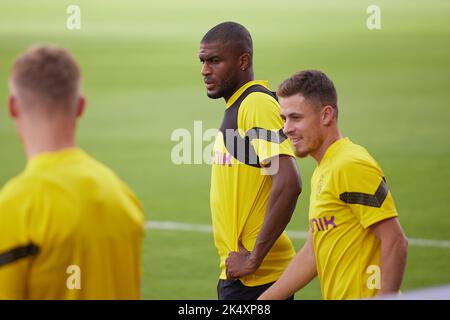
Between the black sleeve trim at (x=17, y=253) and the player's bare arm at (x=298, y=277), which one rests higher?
the black sleeve trim at (x=17, y=253)

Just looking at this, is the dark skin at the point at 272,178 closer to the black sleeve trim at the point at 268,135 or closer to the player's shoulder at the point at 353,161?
the black sleeve trim at the point at 268,135

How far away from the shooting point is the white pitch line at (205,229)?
11.6m

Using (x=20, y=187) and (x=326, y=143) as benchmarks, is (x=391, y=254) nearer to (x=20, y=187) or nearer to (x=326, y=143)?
(x=326, y=143)

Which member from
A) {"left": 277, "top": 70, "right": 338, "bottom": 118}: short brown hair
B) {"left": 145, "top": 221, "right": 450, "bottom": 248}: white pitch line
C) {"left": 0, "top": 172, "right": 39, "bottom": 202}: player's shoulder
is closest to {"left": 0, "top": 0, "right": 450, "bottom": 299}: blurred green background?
{"left": 145, "top": 221, "right": 450, "bottom": 248}: white pitch line

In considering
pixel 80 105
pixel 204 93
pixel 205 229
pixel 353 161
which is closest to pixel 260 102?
pixel 353 161

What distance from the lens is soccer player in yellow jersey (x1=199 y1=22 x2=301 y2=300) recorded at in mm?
5758

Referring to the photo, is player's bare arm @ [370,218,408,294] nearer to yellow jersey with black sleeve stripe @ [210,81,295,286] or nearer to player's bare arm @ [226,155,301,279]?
player's bare arm @ [226,155,301,279]

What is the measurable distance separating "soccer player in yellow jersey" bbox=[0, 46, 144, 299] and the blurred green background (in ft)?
19.2

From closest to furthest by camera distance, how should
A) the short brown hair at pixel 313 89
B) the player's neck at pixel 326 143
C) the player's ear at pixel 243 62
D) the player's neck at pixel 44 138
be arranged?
the player's neck at pixel 44 138
the player's neck at pixel 326 143
the short brown hair at pixel 313 89
the player's ear at pixel 243 62

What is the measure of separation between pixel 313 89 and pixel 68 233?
2213 mm

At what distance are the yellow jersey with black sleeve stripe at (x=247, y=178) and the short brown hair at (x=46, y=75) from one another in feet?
7.45

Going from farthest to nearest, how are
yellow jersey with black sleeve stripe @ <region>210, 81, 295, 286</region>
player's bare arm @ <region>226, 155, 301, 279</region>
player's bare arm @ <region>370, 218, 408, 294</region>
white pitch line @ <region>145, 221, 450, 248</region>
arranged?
white pitch line @ <region>145, 221, 450, 248</region>
yellow jersey with black sleeve stripe @ <region>210, 81, 295, 286</region>
player's bare arm @ <region>226, 155, 301, 279</region>
player's bare arm @ <region>370, 218, 408, 294</region>

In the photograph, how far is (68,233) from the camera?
3477mm
